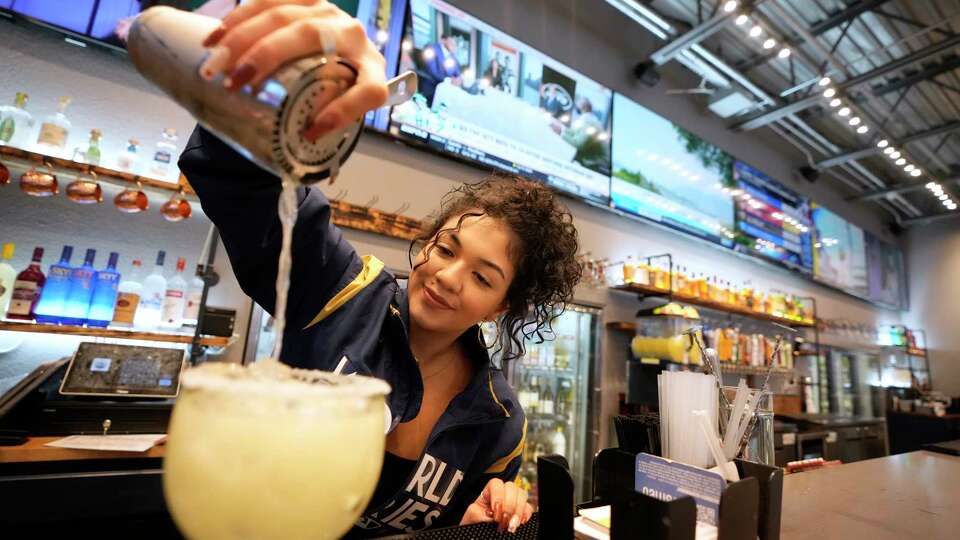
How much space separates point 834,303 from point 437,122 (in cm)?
686

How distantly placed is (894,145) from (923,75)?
82cm

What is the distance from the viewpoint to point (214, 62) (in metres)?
0.48

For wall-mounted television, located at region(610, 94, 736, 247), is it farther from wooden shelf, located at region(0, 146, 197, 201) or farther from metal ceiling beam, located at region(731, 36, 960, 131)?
wooden shelf, located at region(0, 146, 197, 201)

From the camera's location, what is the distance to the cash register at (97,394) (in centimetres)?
166

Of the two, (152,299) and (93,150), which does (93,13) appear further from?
(152,299)

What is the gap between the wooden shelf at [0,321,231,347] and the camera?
1.75 m

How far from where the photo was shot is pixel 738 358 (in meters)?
4.33

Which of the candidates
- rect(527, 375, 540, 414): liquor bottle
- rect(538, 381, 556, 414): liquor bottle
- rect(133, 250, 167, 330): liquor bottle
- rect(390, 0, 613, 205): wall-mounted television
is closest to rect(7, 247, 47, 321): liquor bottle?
rect(133, 250, 167, 330): liquor bottle

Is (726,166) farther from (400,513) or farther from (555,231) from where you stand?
(400,513)

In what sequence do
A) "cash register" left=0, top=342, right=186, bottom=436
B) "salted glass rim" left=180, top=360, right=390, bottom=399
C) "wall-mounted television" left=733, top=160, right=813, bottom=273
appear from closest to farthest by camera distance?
"salted glass rim" left=180, top=360, right=390, bottom=399
"cash register" left=0, top=342, right=186, bottom=436
"wall-mounted television" left=733, top=160, right=813, bottom=273

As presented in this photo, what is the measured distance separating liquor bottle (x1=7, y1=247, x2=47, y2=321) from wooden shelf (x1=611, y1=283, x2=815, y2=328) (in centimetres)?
352

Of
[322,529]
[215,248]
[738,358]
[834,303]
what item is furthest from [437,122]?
[834,303]

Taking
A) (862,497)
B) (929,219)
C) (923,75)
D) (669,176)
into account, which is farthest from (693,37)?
(929,219)

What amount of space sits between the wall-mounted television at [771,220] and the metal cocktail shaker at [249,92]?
5452 millimetres
